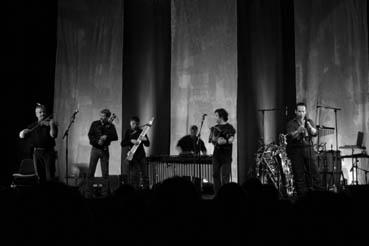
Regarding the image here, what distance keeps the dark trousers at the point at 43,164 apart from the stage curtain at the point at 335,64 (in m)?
6.28

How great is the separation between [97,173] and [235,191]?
10203 millimetres

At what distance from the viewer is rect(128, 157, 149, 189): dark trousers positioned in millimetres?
10508

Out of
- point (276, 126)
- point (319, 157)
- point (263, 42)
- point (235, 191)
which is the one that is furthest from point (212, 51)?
point (235, 191)

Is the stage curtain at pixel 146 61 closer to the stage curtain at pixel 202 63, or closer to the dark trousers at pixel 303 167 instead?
the stage curtain at pixel 202 63

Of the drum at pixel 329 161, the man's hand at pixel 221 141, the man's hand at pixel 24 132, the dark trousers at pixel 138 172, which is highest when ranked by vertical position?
the man's hand at pixel 24 132

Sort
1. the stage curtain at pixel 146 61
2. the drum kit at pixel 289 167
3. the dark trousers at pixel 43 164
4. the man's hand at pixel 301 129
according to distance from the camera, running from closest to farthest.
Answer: the man's hand at pixel 301 129
the dark trousers at pixel 43 164
the drum kit at pixel 289 167
the stage curtain at pixel 146 61

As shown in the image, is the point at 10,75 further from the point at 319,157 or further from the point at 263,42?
the point at 319,157

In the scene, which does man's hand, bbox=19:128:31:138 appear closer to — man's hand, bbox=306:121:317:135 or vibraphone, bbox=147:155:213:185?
vibraphone, bbox=147:155:213:185

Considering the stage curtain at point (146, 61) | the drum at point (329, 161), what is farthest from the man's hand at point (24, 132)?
the drum at point (329, 161)

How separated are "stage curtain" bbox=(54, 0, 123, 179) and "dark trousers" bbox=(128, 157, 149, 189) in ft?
7.82

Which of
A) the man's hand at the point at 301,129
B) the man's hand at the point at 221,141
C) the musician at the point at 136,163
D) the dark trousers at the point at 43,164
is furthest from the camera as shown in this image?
the musician at the point at 136,163

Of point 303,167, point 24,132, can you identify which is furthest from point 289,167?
point 24,132

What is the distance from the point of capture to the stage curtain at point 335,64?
34.5ft

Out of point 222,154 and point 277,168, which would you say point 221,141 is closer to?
point 222,154
